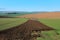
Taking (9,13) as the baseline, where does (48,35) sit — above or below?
below

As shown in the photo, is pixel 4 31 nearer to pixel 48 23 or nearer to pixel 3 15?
pixel 3 15

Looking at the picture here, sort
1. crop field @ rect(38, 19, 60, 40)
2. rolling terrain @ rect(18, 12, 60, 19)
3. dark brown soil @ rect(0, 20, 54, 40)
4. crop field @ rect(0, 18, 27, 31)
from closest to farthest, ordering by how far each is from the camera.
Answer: dark brown soil @ rect(0, 20, 54, 40), crop field @ rect(38, 19, 60, 40), crop field @ rect(0, 18, 27, 31), rolling terrain @ rect(18, 12, 60, 19)

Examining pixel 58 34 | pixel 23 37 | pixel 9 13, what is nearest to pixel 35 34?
pixel 23 37

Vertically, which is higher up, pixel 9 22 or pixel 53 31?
pixel 9 22

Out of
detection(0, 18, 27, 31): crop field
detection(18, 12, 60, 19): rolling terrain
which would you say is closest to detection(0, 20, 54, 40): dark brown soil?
detection(0, 18, 27, 31): crop field

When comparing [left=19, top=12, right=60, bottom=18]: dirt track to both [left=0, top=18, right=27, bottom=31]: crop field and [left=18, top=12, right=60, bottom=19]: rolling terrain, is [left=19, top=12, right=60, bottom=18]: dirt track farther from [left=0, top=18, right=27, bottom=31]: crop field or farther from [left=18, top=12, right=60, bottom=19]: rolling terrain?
[left=0, top=18, right=27, bottom=31]: crop field

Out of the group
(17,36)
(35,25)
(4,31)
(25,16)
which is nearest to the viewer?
(17,36)

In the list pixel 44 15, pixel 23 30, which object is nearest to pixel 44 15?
pixel 44 15

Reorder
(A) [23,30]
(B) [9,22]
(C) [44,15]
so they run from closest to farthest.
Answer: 1. (A) [23,30]
2. (B) [9,22]
3. (C) [44,15]

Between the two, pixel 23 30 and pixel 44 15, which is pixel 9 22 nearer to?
pixel 23 30
